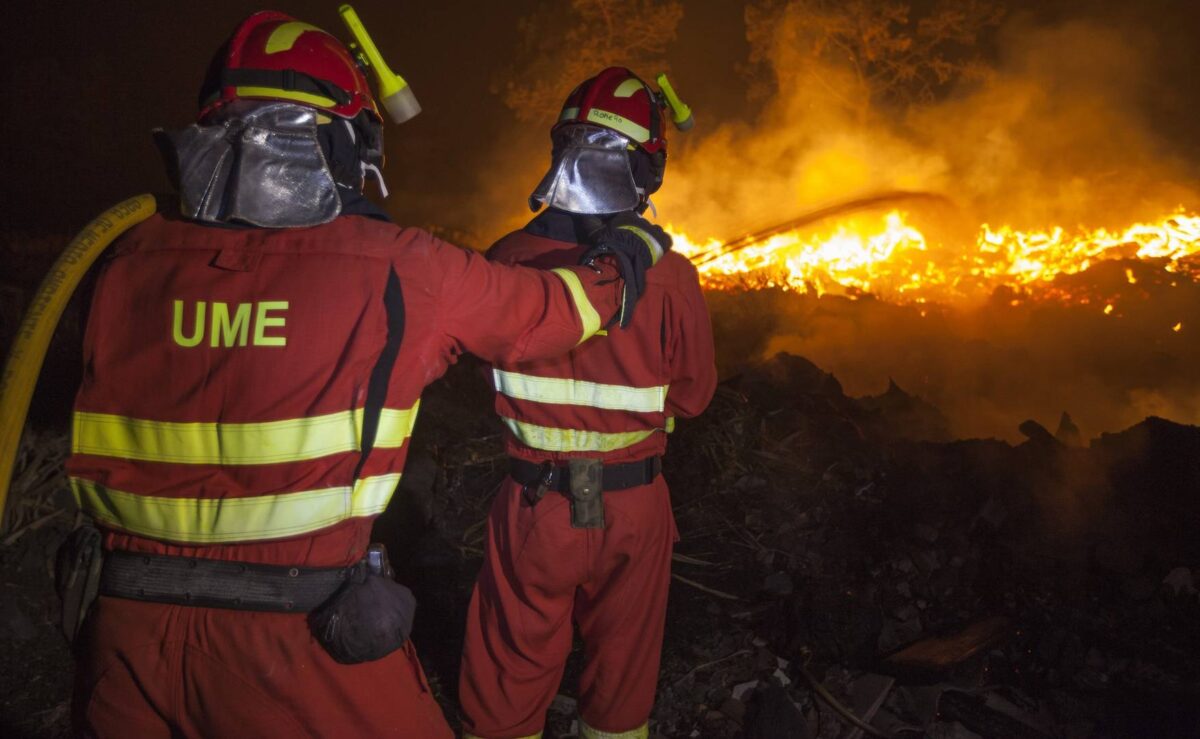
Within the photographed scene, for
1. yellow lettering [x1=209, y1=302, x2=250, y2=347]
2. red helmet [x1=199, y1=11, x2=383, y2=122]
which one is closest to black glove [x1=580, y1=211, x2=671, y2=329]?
red helmet [x1=199, y1=11, x2=383, y2=122]

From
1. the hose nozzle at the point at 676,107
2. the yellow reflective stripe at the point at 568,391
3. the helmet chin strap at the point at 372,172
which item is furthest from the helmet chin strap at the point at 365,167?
the hose nozzle at the point at 676,107

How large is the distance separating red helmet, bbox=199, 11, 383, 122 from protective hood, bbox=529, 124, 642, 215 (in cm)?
113

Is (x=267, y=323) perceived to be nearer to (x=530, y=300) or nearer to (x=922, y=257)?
(x=530, y=300)

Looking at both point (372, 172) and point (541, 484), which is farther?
point (541, 484)

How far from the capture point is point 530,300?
1.95m

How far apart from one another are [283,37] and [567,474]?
177 cm

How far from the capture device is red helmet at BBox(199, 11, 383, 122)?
5.90ft

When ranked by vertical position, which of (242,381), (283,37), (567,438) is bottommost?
(567,438)

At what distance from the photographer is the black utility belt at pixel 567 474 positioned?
2.83 meters

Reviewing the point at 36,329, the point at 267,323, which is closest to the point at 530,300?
the point at 267,323

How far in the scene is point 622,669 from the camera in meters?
2.91

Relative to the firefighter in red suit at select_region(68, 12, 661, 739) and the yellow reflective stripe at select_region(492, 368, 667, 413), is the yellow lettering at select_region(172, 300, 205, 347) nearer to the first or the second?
the firefighter in red suit at select_region(68, 12, 661, 739)

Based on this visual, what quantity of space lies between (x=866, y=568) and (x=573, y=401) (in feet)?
9.92

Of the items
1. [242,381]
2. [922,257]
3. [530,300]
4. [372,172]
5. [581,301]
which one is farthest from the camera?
[922,257]
